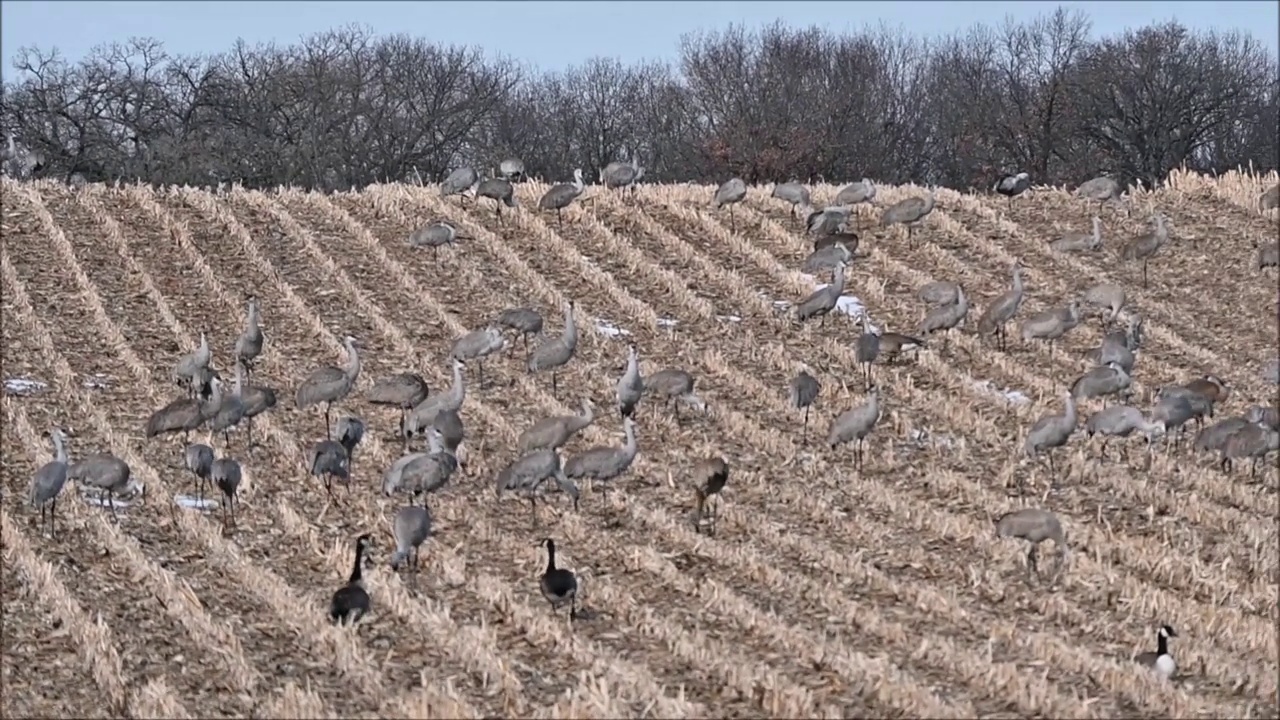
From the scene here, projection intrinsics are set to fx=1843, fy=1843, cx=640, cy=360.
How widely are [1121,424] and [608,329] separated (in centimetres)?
652

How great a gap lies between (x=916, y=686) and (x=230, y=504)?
22.0 feet

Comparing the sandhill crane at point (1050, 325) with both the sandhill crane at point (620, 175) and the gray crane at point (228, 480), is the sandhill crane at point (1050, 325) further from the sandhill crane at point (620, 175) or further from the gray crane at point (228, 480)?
the gray crane at point (228, 480)

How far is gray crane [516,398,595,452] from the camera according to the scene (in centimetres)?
1633

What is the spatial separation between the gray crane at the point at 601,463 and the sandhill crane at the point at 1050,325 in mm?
6242

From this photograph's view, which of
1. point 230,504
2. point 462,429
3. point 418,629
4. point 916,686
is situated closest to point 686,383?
point 462,429

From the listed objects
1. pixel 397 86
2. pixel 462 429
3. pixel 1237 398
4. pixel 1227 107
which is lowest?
pixel 462 429

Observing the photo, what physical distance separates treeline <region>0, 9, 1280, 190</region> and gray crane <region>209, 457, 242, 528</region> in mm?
28995

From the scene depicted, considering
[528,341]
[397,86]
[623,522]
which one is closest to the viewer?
[623,522]

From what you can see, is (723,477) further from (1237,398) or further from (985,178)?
(985,178)

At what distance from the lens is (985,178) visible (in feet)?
163

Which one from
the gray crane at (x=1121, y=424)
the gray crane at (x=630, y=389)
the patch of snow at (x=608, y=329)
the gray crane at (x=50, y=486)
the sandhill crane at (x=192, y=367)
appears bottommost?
the gray crane at (x=50, y=486)

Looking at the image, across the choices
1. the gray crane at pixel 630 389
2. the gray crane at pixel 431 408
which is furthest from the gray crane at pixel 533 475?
the gray crane at pixel 630 389

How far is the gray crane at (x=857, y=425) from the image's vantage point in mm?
16555

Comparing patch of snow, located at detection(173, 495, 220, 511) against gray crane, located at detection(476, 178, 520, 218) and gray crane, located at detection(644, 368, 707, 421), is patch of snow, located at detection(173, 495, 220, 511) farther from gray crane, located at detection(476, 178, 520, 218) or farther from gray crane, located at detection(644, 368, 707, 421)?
gray crane, located at detection(476, 178, 520, 218)
